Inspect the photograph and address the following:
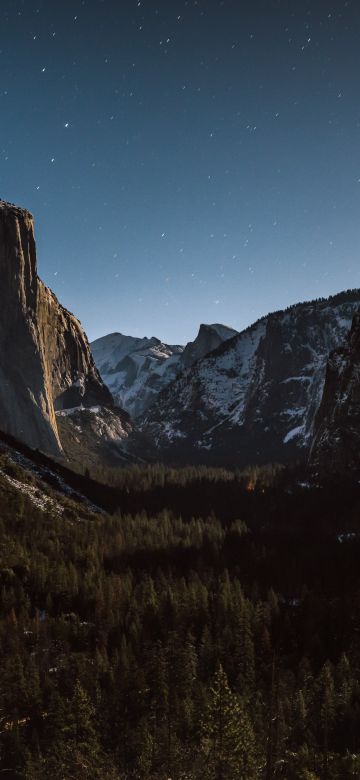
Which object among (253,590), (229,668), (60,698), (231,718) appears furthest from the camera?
(253,590)

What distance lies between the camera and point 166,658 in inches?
3541

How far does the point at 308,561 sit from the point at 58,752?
9406 centimetres

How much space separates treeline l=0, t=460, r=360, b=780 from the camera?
6606 centimetres

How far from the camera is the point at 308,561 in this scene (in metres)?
150

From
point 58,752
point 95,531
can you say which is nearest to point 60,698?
point 58,752

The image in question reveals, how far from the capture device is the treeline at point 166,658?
66.1 meters

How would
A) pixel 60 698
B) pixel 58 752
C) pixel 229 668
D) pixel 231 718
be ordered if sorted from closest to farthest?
pixel 231 718, pixel 58 752, pixel 60 698, pixel 229 668

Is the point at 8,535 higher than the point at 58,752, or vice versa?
the point at 8,535

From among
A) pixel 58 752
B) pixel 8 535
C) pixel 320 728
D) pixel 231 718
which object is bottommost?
pixel 320 728

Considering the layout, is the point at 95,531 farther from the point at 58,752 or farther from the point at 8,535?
the point at 58,752

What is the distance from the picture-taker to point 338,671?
90.1m

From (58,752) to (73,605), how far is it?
36.4m

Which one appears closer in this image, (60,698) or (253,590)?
(60,698)

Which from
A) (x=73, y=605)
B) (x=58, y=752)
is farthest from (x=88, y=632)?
(x=58, y=752)
